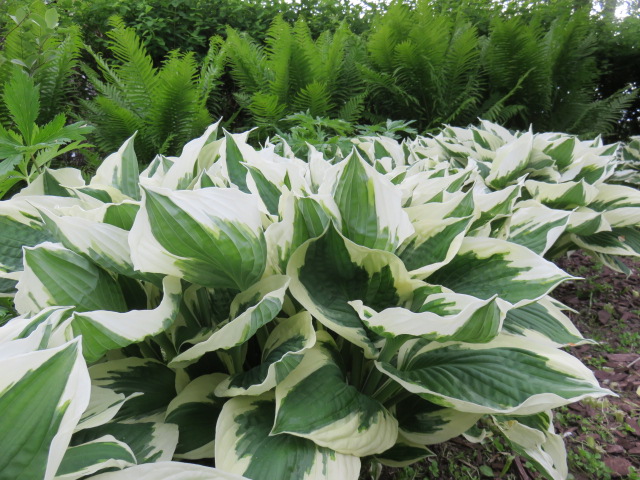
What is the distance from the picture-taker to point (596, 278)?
106 inches

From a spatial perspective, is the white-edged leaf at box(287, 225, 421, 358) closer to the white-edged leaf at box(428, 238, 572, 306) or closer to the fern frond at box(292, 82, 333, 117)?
the white-edged leaf at box(428, 238, 572, 306)

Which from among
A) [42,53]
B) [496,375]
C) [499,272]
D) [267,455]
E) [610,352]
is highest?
[42,53]

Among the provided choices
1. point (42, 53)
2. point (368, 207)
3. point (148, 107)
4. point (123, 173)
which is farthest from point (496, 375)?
point (148, 107)

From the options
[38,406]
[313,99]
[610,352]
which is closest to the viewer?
[38,406]

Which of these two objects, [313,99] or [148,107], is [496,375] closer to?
[313,99]

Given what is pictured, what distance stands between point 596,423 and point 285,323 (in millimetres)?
1303

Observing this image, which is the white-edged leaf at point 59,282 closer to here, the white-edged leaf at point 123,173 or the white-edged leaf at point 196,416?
the white-edged leaf at point 196,416

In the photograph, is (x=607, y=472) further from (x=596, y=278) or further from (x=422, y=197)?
(x=596, y=278)

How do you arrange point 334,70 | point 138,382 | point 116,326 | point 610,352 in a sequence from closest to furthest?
point 116,326
point 138,382
point 610,352
point 334,70

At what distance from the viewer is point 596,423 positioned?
1.58 metres

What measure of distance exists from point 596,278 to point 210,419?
8.43ft

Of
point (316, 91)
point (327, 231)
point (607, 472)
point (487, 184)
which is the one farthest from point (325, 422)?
point (316, 91)

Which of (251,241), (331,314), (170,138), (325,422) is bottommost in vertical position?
(170,138)

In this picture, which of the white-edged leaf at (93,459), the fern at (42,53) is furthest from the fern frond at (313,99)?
the white-edged leaf at (93,459)
